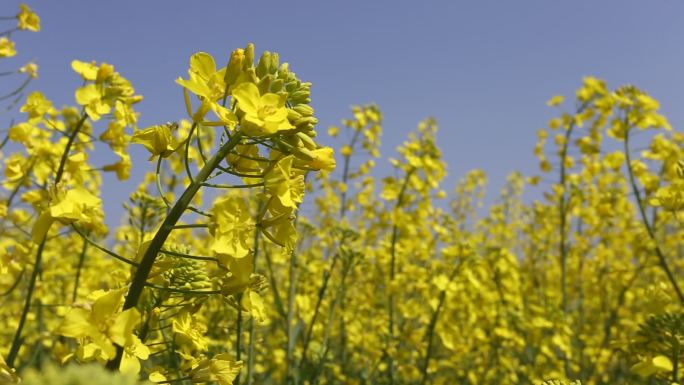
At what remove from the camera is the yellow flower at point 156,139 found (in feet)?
4.40

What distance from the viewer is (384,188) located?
17.4 feet

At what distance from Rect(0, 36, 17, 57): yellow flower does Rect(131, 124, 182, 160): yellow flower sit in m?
2.49

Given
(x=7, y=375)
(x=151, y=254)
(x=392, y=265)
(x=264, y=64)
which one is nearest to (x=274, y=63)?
(x=264, y=64)

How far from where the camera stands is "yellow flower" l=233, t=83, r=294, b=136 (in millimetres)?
1243

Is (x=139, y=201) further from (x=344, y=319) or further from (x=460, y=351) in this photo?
(x=460, y=351)

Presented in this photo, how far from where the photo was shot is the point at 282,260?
536 cm

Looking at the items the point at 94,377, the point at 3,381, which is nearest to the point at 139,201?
the point at 3,381

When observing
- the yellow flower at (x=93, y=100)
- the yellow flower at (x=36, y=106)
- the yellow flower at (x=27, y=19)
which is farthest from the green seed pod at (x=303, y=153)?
the yellow flower at (x=27, y=19)

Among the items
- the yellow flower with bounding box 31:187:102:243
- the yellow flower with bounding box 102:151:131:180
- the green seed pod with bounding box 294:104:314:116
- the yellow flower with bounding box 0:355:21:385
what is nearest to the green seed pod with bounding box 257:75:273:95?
the green seed pod with bounding box 294:104:314:116

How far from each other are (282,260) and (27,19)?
295cm

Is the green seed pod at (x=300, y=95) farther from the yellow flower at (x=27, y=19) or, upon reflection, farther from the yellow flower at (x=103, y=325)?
the yellow flower at (x=27, y=19)

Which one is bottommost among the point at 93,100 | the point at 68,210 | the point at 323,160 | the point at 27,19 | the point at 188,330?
the point at 188,330

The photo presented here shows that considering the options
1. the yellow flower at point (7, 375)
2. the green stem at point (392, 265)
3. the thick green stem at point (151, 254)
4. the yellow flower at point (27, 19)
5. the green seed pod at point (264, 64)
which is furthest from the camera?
the green stem at point (392, 265)

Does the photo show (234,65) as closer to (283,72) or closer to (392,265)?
(283,72)
